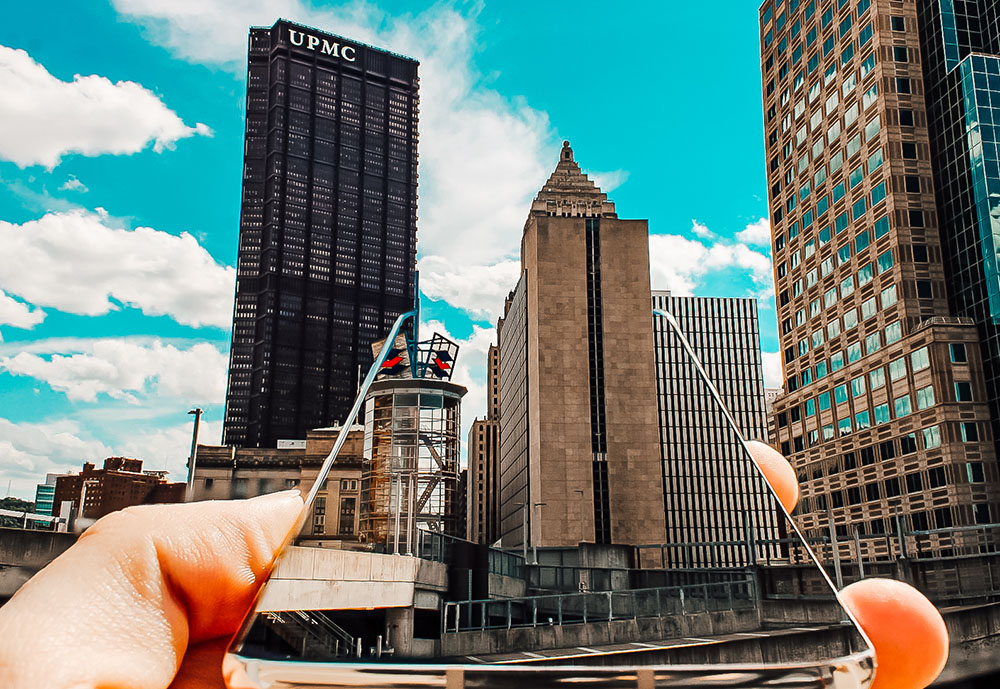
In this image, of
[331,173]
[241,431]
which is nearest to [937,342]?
[241,431]

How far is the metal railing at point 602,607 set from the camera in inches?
61.6

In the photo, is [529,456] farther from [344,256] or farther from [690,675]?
[344,256]

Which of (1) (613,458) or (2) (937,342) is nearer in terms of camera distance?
(2) (937,342)

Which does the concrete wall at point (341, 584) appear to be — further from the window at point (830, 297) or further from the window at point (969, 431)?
the window at point (830, 297)

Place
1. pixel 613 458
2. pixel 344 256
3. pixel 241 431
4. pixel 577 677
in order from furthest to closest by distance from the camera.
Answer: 1. pixel 344 256
2. pixel 241 431
3. pixel 613 458
4. pixel 577 677

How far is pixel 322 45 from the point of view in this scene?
180000 mm

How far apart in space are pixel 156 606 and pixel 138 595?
0.05 m

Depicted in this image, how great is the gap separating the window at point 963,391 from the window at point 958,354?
1575mm

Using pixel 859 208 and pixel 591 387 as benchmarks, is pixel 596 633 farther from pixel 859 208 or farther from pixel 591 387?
pixel 591 387

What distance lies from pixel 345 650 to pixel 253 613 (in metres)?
0.23

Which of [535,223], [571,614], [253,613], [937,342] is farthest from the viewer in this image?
[535,223]

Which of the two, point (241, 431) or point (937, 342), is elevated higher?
point (241, 431)

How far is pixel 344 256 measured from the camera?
16712cm

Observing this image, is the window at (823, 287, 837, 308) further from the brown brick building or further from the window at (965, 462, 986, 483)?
the brown brick building
